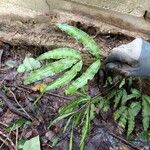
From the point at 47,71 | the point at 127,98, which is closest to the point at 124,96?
the point at 127,98

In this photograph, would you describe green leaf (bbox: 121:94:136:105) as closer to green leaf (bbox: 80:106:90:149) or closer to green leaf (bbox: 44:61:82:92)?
green leaf (bbox: 80:106:90:149)

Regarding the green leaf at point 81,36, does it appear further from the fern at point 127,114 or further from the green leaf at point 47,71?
the fern at point 127,114

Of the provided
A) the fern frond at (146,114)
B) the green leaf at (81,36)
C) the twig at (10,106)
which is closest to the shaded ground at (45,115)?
the twig at (10,106)

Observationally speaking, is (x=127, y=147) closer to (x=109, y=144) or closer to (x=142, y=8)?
(x=109, y=144)

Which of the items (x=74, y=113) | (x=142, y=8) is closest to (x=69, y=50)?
(x=74, y=113)

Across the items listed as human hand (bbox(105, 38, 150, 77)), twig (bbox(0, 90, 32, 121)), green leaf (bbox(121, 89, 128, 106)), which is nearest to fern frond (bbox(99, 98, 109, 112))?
green leaf (bbox(121, 89, 128, 106))

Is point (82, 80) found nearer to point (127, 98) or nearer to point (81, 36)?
point (81, 36)
